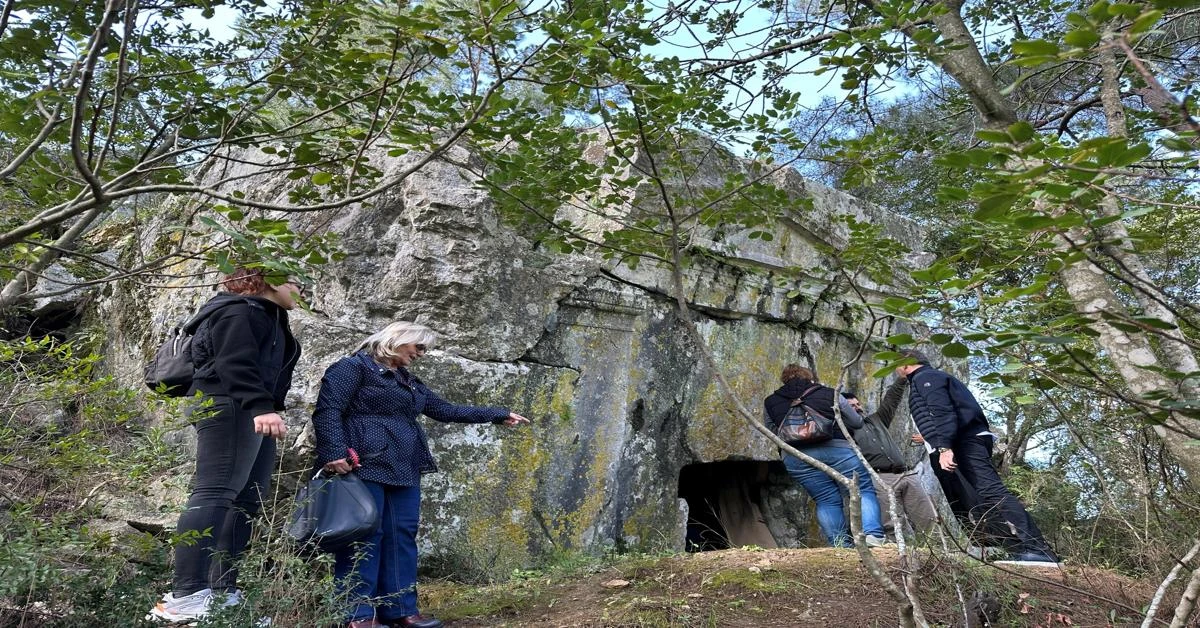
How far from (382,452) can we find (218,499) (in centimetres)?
73

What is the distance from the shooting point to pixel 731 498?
7273 millimetres

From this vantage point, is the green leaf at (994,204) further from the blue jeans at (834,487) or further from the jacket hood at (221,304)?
the blue jeans at (834,487)

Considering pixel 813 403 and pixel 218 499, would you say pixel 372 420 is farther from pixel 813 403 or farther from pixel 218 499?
pixel 813 403

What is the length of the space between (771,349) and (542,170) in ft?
11.7

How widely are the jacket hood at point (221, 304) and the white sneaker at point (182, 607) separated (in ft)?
3.60

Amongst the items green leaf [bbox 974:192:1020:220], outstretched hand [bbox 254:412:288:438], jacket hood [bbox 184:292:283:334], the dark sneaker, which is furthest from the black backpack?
green leaf [bbox 974:192:1020:220]

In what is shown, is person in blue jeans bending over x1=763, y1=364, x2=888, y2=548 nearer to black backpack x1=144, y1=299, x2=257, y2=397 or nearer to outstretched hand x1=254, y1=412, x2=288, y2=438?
outstretched hand x1=254, y1=412, x2=288, y2=438

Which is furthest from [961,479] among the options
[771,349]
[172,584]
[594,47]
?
[172,584]

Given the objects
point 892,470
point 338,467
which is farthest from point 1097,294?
point 338,467

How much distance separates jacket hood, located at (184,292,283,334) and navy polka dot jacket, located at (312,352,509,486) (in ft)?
1.46

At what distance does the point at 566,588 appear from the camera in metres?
4.18

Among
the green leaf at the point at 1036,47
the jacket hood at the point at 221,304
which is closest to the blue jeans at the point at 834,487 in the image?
the jacket hood at the point at 221,304

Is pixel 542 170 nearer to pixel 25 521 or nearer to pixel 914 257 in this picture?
pixel 25 521

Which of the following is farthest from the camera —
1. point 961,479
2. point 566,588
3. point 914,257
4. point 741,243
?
point 914,257
